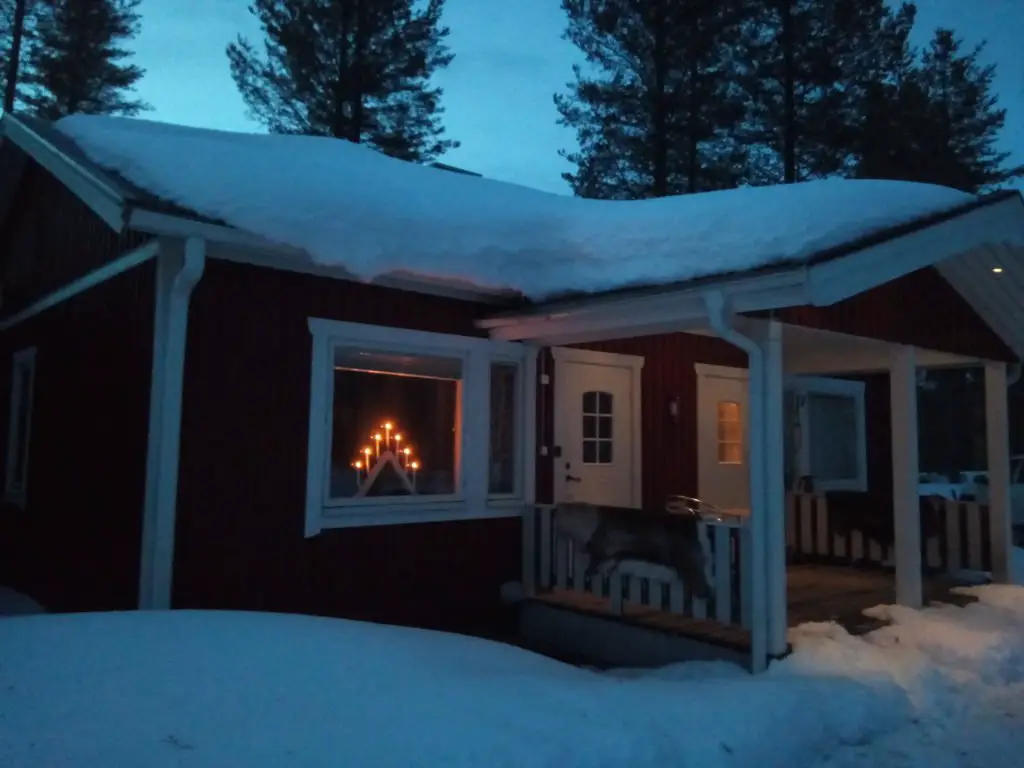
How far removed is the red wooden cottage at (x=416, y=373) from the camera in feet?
19.0

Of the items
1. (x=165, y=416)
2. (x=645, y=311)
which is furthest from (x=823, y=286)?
(x=165, y=416)

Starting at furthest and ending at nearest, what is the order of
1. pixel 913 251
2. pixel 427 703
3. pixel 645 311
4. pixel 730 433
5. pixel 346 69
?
pixel 346 69
pixel 730 433
pixel 645 311
pixel 913 251
pixel 427 703

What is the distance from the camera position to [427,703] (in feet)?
12.5

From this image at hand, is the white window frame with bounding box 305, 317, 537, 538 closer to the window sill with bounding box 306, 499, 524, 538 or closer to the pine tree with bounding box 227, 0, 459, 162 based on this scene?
the window sill with bounding box 306, 499, 524, 538

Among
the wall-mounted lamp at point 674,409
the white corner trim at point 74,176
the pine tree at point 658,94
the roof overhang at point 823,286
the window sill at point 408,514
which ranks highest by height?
the pine tree at point 658,94

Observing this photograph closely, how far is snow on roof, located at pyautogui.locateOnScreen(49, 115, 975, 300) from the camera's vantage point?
602 cm

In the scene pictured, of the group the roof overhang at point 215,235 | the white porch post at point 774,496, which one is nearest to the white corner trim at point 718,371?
the roof overhang at point 215,235

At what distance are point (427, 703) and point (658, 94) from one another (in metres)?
19.3

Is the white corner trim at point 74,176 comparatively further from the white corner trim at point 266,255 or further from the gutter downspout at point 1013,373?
the gutter downspout at point 1013,373

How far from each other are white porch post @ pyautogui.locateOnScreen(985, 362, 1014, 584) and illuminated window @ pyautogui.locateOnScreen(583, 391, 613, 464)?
3.80m

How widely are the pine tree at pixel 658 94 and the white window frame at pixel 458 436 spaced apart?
14.6 meters

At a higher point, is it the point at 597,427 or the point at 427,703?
the point at 597,427

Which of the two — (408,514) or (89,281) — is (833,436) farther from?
Result: (89,281)

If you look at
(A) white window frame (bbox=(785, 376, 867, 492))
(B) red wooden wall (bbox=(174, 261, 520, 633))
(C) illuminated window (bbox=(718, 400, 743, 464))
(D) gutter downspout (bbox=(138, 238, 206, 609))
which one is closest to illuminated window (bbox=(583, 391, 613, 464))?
(C) illuminated window (bbox=(718, 400, 743, 464))
